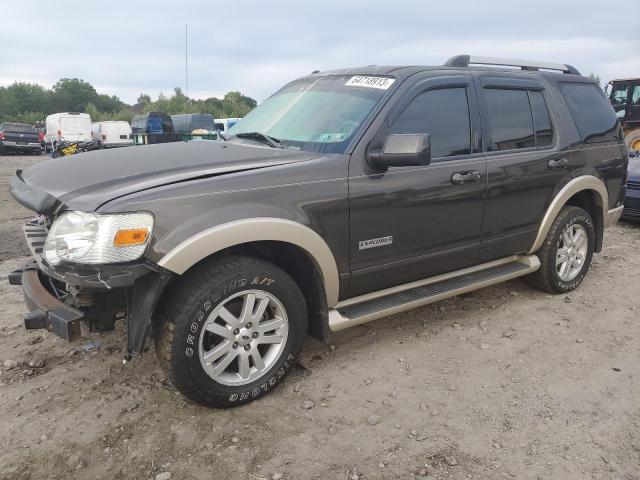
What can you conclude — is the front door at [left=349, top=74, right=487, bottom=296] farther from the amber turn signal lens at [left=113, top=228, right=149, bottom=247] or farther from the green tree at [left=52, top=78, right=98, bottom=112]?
the green tree at [left=52, top=78, right=98, bottom=112]

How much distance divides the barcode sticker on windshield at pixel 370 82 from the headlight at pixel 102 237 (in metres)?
1.71

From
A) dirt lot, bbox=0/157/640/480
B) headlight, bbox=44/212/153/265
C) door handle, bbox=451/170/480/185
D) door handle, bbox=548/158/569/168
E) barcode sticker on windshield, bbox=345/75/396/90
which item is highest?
barcode sticker on windshield, bbox=345/75/396/90

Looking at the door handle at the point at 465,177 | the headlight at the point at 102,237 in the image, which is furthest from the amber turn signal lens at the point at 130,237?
the door handle at the point at 465,177

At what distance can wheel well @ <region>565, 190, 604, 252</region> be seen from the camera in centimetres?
443

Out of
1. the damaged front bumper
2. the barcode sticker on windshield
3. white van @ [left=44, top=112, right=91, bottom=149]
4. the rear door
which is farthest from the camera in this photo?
white van @ [left=44, top=112, right=91, bottom=149]

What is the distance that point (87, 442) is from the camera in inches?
96.0

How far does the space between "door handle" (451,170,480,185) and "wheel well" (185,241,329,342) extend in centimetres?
117

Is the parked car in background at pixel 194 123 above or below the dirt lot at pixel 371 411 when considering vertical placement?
above

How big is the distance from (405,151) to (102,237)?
1.61 metres

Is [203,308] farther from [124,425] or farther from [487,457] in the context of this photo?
[487,457]

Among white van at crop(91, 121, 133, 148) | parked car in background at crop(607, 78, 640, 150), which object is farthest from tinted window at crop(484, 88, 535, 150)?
white van at crop(91, 121, 133, 148)

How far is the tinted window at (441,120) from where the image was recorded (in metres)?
3.19

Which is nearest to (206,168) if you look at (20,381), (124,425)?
(124,425)

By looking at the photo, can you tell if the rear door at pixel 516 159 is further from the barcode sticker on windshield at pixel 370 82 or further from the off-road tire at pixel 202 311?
the off-road tire at pixel 202 311
